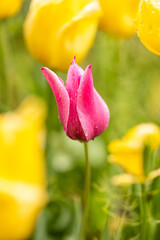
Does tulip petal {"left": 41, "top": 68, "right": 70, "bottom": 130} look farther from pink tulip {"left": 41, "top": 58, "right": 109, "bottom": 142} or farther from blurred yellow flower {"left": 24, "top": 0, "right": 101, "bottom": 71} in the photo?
blurred yellow flower {"left": 24, "top": 0, "right": 101, "bottom": 71}

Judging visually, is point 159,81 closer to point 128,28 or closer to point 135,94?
point 135,94

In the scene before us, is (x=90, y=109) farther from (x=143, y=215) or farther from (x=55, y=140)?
(x=55, y=140)

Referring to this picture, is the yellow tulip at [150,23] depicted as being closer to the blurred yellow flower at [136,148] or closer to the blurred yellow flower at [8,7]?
the blurred yellow flower at [136,148]

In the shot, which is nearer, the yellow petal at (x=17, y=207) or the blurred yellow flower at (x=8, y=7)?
the yellow petal at (x=17, y=207)

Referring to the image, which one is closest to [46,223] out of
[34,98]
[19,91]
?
[34,98]

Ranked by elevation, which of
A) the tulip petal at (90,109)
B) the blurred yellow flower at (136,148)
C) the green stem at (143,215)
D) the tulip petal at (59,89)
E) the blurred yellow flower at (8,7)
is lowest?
the green stem at (143,215)

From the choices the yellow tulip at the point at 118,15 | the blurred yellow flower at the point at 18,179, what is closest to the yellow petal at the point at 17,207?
the blurred yellow flower at the point at 18,179
